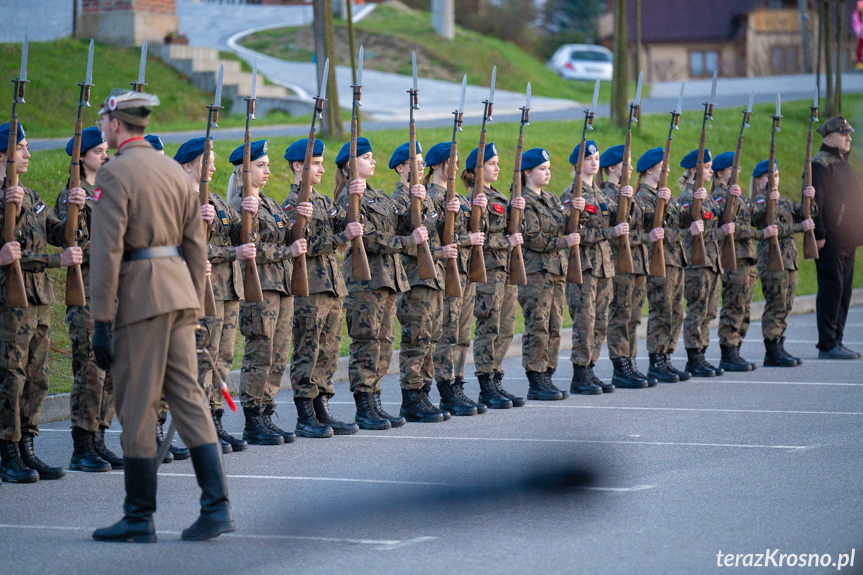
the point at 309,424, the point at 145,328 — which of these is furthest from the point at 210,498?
the point at 309,424

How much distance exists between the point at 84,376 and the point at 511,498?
2.79 meters

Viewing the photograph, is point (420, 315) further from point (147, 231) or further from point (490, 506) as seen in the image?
point (147, 231)

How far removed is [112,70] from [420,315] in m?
15.1

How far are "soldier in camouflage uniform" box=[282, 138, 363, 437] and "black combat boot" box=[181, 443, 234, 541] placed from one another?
2716 mm

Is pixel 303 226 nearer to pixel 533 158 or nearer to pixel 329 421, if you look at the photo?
pixel 329 421

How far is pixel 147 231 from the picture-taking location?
540cm

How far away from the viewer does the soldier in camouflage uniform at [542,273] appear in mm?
9758

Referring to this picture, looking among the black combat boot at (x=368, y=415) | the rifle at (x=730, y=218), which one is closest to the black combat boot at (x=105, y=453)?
the black combat boot at (x=368, y=415)

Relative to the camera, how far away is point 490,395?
373 inches

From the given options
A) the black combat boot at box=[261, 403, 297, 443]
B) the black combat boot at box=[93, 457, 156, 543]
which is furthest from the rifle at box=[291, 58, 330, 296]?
the black combat boot at box=[93, 457, 156, 543]

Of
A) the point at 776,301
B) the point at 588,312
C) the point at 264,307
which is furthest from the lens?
the point at 776,301

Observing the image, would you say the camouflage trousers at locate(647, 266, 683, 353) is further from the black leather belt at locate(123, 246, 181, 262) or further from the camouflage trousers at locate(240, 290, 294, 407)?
the black leather belt at locate(123, 246, 181, 262)

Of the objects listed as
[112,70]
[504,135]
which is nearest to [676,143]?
[504,135]

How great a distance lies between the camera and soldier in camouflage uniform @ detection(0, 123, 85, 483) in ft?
22.3
